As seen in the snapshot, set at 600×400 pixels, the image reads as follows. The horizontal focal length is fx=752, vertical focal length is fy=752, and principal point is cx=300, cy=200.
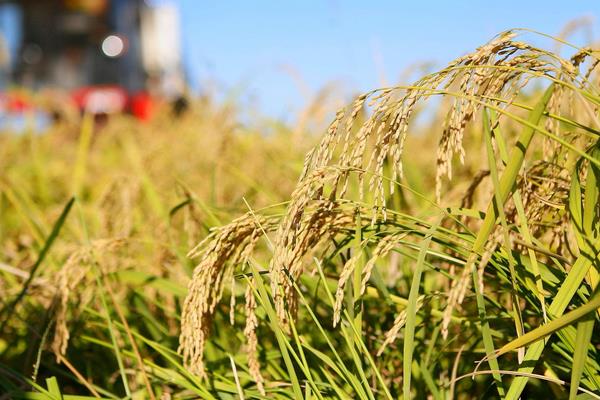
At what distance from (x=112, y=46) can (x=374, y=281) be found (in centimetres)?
1316

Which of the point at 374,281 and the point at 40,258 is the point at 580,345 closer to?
the point at 374,281

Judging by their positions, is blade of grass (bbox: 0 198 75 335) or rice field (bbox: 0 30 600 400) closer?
rice field (bbox: 0 30 600 400)

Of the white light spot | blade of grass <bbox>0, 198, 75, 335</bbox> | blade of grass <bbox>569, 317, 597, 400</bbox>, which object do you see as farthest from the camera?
the white light spot

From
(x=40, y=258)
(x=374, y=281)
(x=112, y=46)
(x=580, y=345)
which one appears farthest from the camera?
(x=112, y=46)

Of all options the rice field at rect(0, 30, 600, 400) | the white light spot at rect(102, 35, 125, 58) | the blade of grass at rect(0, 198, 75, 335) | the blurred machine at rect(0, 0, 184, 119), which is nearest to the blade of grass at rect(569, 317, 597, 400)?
the rice field at rect(0, 30, 600, 400)

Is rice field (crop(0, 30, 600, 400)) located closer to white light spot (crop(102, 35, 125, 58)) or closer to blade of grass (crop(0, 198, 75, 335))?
blade of grass (crop(0, 198, 75, 335))

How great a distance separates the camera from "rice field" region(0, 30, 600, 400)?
911 millimetres

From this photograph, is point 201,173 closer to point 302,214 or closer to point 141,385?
point 141,385

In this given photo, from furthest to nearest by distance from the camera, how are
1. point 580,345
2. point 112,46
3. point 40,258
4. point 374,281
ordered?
point 112,46 < point 40,258 < point 374,281 < point 580,345

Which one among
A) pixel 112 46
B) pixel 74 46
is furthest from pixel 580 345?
pixel 74 46

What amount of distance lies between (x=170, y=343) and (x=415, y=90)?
840mm

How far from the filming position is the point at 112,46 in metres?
13.6

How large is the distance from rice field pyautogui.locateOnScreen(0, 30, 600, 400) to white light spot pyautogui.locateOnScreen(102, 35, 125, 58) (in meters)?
12.0

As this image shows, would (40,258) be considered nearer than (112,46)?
Yes
